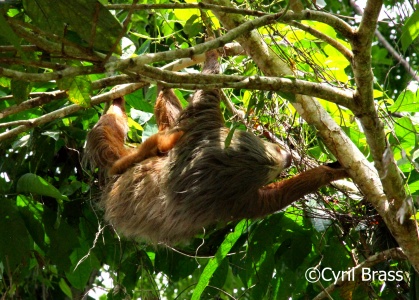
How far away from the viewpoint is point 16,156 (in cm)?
580

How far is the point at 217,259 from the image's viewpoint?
5172 millimetres

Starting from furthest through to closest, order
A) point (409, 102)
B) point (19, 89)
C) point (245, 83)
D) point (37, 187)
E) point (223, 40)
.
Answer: point (409, 102)
point (37, 187)
point (19, 89)
point (245, 83)
point (223, 40)

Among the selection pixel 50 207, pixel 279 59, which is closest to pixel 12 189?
pixel 50 207

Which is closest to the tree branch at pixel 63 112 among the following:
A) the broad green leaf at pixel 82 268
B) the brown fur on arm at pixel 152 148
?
the brown fur on arm at pixel 152 148

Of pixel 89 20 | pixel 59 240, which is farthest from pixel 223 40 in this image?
pixel 59 240

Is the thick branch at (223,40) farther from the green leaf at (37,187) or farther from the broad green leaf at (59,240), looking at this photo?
the broad green leaf at (59,240)

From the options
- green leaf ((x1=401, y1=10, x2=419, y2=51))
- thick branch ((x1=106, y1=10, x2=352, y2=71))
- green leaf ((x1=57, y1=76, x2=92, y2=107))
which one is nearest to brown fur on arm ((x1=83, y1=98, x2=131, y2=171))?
green leaf ((x1=57, y1=76, x2=92, y2=107))

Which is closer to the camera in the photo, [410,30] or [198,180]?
[410,30]

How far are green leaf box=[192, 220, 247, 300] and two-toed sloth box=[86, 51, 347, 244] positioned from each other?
320 millimetres

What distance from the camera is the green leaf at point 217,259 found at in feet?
16.2

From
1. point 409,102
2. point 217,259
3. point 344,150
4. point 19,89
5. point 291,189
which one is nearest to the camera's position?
point 19,89

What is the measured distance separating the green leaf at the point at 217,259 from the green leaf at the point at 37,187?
1.31m

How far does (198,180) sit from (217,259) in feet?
2.36

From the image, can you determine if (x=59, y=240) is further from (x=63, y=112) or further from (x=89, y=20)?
(x=89, y=20)
